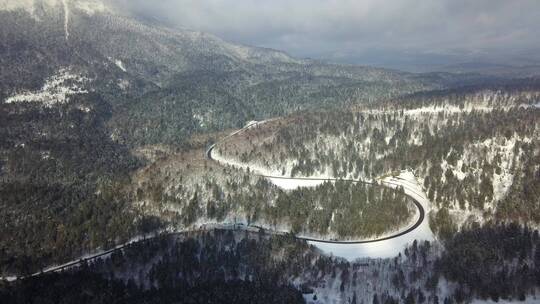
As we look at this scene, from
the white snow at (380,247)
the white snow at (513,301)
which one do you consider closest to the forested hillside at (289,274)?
the white snow at (513,301)

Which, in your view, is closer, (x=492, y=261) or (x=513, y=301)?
(x=513, y=301)

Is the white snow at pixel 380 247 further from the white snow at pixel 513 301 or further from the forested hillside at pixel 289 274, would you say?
the white snow at pixel 513 301

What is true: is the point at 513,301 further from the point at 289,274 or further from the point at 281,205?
the point at 281,205

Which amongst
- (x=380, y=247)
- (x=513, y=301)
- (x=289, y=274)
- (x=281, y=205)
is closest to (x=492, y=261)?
(x=513, y=301)

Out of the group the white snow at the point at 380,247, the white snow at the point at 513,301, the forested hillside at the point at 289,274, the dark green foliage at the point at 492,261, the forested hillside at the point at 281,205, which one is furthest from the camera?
the forested hillside at the point at 281,205

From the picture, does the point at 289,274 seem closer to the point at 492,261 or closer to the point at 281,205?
the point at 281,205

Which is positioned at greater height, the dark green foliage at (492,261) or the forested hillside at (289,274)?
the dark green foliage at (492,261)

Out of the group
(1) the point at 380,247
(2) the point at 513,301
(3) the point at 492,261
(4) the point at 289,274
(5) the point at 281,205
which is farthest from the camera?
(5) the point at 281,205

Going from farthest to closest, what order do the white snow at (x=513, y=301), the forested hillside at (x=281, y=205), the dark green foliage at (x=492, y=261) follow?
the forested hillside at (x=281, y=205), the dark green foliage at (x=492, y=261), the white snow at (x=513, y=301)

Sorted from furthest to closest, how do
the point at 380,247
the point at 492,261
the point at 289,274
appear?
the point at 380,247, the point at 289,274, the point at 492,261

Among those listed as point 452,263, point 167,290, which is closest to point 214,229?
point 167,290

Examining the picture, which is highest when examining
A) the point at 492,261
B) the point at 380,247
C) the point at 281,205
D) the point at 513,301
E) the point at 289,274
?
the point at 281,205

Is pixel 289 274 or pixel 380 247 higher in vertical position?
pixel 380 247
